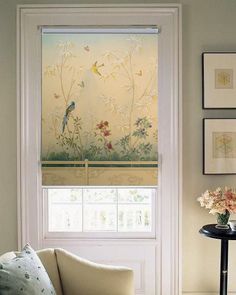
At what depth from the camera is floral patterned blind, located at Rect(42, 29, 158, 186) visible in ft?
9.60

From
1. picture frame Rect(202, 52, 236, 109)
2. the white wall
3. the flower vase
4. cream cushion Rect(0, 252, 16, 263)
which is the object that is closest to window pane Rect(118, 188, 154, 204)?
the white wall

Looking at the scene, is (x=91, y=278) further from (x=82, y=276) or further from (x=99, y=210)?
(x=99, y=210)

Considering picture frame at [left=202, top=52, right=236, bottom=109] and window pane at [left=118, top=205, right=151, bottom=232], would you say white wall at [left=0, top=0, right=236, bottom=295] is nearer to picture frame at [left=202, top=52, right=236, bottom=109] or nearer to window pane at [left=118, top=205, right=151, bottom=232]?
picture frame at [left=202, top=52, right=236, bottom=109]

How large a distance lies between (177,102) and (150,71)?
32 cm

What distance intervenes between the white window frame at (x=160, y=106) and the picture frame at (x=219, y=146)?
0.69 feet

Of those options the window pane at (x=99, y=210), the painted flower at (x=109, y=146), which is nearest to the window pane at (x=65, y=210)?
the window pane at (x=99, y=210)

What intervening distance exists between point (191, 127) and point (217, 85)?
15.0 inches

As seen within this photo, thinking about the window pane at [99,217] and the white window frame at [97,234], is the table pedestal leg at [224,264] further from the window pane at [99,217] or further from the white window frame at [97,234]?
the window pane at [99,217]

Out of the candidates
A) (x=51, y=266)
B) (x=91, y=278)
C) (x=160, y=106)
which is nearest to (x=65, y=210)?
(x=51, y=266)

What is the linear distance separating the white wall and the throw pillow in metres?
1.07

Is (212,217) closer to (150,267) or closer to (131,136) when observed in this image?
(150,267)

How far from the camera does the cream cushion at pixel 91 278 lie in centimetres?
211

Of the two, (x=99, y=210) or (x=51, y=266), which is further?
(x=99, y=210)

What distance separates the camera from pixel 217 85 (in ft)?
9.53
